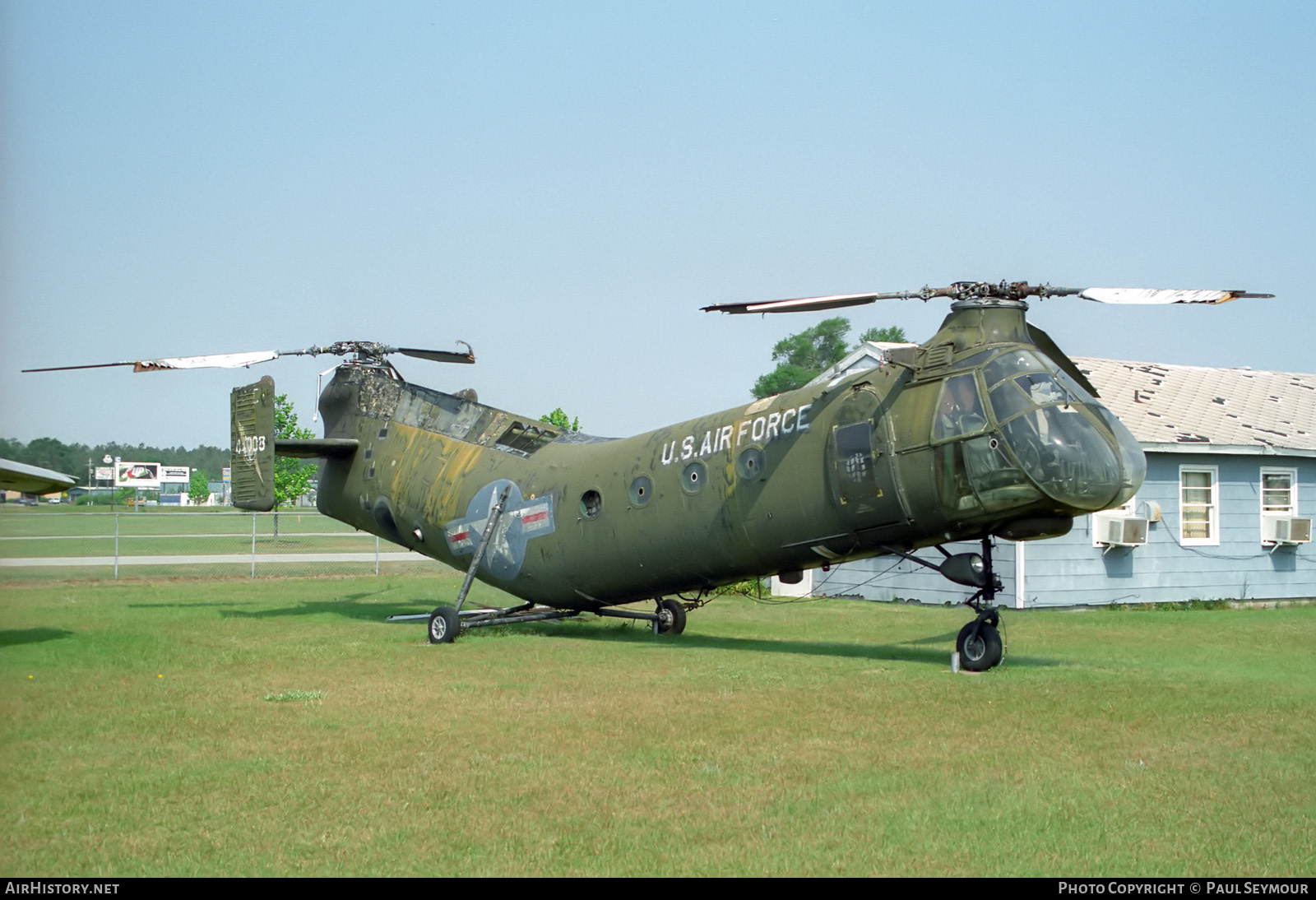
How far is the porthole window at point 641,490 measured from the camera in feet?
49.3

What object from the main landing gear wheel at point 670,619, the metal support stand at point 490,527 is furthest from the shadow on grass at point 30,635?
the main landing gear wheel at point 670,619

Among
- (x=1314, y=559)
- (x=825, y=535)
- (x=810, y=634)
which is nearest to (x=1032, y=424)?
(x=825, y=535)

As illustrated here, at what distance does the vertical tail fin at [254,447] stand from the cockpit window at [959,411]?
1086 centimetres

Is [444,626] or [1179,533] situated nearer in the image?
[444,626]

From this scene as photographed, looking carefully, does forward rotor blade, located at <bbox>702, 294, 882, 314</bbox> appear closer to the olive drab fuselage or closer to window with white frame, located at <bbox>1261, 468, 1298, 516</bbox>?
the olive drab fuselage

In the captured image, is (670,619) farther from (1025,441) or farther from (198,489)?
(198,489)

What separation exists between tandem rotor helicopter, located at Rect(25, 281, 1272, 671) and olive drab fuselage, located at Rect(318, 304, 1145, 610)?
0.08ft

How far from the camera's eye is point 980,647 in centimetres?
1284

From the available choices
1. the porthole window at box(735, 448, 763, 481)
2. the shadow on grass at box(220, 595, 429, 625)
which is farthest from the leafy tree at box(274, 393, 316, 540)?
the porthole window at box(735, 448, 763, 481)

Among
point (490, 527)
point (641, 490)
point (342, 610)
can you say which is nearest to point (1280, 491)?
point (641, 490)

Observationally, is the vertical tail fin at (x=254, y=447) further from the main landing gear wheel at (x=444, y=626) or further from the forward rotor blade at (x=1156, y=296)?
the forward rotor blade at (x=1156, y=296)

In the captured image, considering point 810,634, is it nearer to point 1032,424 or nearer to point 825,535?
point 825,535

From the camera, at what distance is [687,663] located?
13.9m

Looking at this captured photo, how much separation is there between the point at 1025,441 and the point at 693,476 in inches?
173
